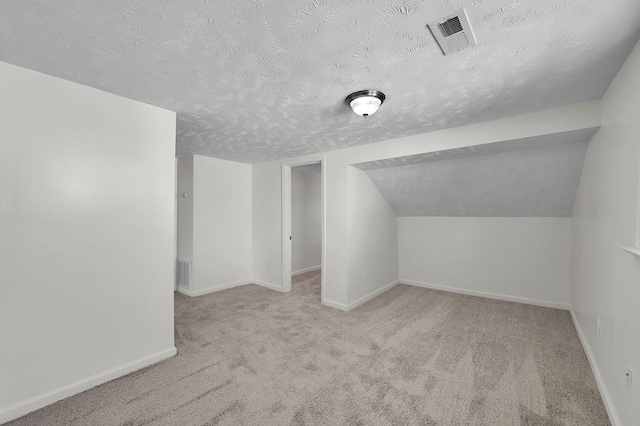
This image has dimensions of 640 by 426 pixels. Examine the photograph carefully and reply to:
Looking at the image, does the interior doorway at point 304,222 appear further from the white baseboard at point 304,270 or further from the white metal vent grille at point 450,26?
the white metal vent grille at point 450,26

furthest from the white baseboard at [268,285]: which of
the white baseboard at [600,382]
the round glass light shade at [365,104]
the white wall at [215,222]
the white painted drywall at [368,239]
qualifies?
the white baseboard at [600,382]

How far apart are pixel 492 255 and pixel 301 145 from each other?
3.27 metres

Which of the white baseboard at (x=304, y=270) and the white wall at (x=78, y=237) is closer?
the white wall at (x=78, y=237)

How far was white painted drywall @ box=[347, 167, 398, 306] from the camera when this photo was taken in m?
3.78

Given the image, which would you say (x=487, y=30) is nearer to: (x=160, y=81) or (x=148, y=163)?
(x=160, y=81)

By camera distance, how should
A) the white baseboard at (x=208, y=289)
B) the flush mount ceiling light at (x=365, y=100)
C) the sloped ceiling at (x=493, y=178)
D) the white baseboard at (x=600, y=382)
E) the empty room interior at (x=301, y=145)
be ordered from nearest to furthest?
1. the empty room interior at (x=301, y=145)
2. the white baseboard at (x=600, y=382)
3. the flush mount ceiling light at (x=365, y=100)
4. the sloped ceiling at (x=493, y=178)
5. the white baseboard at (x=208, y=289)

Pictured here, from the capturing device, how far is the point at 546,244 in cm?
374

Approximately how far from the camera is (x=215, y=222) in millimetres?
4484

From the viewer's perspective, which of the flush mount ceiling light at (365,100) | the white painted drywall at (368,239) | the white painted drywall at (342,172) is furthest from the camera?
the white painted drywall at (368,239)

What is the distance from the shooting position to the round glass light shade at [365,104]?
2018mm

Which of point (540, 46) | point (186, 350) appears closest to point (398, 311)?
point (186, 350)

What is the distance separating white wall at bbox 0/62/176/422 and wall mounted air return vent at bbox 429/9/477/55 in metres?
2.19

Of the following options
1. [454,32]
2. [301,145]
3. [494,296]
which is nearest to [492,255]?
[494,296]

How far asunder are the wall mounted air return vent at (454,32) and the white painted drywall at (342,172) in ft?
4.64
